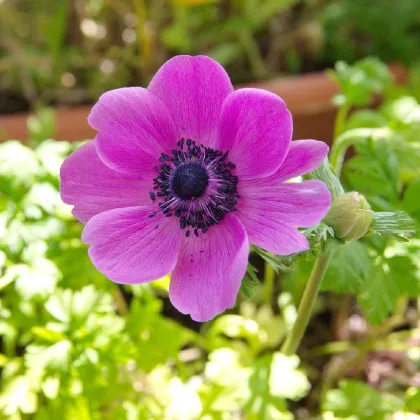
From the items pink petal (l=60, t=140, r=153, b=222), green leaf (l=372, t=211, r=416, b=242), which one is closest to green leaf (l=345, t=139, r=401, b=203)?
green leaf (l=372, t=211, r=416, b=242)

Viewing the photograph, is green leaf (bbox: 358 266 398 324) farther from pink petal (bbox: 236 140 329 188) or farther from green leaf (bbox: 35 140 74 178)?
green leaf (bbox: 35 140 74 178)

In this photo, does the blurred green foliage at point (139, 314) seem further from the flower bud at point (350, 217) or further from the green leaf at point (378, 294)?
the flower bud at point (350, 217)

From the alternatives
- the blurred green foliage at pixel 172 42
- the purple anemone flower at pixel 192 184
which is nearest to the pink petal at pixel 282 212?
the purple anemone flower at pixel 192 184

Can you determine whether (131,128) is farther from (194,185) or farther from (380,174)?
(380,174)

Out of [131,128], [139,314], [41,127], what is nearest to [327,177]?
[131,128]

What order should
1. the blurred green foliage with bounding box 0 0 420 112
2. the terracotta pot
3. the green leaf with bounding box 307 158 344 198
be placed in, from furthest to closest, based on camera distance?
1. the blurred green foliage with bounding box 0 0 420 112
2. the terracotta pot
3. the green leaf with bounding box 307 158 344 198

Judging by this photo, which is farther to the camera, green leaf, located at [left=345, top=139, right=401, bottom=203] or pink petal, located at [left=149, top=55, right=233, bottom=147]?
green leaf, located at [left=345, top=139, right=401, bottom=203]

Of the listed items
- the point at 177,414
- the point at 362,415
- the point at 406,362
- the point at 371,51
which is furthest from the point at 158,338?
the point at 371,51
